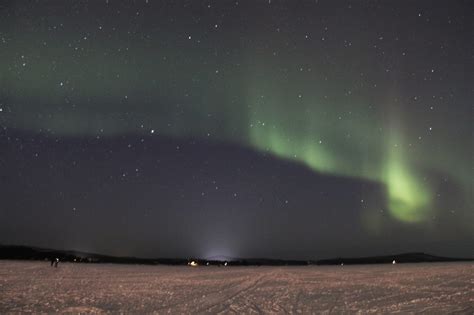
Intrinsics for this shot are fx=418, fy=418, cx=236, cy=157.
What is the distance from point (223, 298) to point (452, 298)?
497 cm

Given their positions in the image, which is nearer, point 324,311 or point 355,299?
point 324,311

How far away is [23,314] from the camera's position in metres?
7.74

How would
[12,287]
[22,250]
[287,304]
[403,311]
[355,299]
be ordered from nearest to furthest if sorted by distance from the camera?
[403,311] → [287,304] → [355,299] → [12,287] → [22,250]

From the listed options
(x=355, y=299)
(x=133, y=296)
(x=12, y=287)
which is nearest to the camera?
(x=355, y=299)

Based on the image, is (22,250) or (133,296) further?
(22,250)

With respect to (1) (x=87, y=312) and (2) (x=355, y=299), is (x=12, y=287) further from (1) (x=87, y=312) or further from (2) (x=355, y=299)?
(2) (x=355, y=299)

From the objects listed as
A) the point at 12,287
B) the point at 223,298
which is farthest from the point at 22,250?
the point at 223,298

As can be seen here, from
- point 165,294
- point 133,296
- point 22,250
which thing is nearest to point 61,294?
point 133,296

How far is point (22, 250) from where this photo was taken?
6900cm

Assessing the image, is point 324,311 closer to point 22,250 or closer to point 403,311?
point 403,311

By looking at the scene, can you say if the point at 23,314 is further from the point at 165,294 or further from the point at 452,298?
the point at 452,298

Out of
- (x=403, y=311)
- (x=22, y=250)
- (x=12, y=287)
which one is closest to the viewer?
(x=403, y=311)

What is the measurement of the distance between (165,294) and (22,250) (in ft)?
224

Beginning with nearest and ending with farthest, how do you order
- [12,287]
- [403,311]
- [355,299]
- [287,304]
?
1. [403,311]
2. [287,304]
3. [355,299]
4. [12,287]
